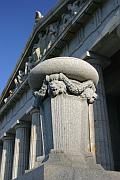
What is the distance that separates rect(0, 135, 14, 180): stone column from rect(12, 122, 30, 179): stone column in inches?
148


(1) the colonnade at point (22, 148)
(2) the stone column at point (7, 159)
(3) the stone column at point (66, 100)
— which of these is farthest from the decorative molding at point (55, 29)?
(3) the stone column at point (66, 100)

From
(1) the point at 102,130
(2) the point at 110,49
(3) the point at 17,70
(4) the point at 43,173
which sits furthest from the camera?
(3) the point at 17,70

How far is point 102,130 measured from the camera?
17469 millimetres

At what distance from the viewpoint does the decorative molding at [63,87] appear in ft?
23.6

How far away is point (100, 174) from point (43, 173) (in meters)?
1.20

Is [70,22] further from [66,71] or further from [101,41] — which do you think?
[66,71]

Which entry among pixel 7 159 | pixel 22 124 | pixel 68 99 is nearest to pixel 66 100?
pixel 68 99

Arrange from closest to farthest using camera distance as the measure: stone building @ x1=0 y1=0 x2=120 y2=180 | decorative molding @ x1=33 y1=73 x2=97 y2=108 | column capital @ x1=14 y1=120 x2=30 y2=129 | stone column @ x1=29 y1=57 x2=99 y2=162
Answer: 1. stone building @ x1=0 y1=0 x2=120 y2=180
2. stone column @ x1=29 y1=57 x2=99 y2=162
3. decorative molding @ x1=33 y1=73 x2=97 y2=108
4. column capital @ x1=14 y1=120 x2=30 y2=129

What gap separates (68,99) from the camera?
289 inches

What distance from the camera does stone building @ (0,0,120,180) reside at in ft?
22.2

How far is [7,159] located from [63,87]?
89.3 feet

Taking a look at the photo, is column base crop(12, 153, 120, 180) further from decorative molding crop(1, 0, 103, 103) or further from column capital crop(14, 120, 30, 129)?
column capital crop(14, 120, 30, 129)

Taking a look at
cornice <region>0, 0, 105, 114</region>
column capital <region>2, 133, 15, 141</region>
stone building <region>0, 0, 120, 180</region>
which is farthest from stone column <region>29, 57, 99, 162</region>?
column capital <region>2, 133, 15, 141</region>

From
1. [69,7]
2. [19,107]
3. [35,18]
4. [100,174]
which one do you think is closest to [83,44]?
[69,7]
